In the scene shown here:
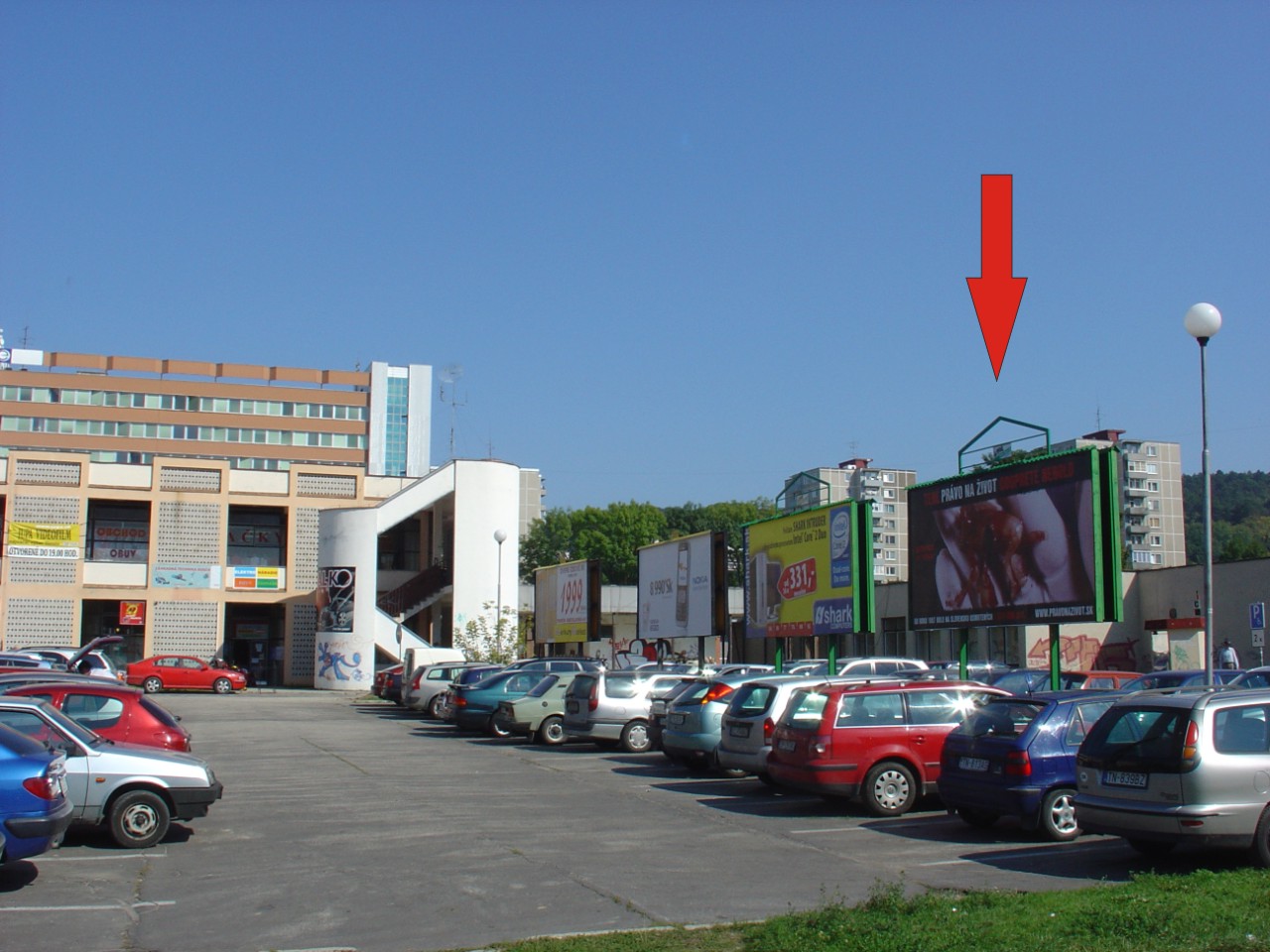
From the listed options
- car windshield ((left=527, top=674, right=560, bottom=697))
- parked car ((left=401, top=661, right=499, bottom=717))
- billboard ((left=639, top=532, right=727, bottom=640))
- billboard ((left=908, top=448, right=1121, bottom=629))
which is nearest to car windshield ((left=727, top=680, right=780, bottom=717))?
billboard ((left=908, top=448, right=1121, bottom=629))

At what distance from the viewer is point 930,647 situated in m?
48.9

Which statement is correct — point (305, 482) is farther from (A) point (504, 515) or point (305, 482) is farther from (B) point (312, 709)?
(B) point (312, 709)

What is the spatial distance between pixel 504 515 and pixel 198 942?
48.8 m

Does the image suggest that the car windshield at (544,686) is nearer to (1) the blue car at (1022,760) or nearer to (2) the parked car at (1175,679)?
(2) the parked car at (1175,679)

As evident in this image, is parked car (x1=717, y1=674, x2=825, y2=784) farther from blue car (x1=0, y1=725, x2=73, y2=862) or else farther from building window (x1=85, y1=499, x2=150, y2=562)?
building window (x1=85, y1=499, x2=150, y2=562)

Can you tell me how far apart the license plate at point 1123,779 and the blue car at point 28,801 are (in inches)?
345

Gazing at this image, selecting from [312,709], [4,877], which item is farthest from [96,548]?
[4,877]

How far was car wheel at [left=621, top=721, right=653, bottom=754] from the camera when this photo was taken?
2347 centimetres

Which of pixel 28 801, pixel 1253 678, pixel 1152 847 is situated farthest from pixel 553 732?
pixel 28 801

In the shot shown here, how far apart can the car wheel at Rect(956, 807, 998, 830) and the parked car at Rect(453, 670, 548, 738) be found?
14266 millimetres

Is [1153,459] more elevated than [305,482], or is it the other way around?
[1153,459]

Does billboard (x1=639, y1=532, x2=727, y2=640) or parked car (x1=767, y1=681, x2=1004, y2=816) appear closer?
parked car (x1=767, y1=681, x2=1004, y2=816)

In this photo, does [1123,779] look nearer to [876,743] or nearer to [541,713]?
[876,743]

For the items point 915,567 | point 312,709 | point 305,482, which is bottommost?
point 312,709
